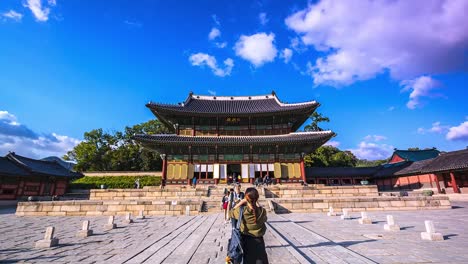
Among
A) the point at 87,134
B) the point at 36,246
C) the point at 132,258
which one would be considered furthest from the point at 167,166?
the point at 87,134

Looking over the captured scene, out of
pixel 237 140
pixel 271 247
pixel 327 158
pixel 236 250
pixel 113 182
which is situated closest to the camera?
pixel 236 250

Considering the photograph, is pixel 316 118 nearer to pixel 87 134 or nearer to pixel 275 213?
pixel 275 213

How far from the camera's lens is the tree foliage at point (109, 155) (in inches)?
1668

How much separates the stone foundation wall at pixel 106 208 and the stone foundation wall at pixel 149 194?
4300 millimetres

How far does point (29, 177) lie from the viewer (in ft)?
89.6

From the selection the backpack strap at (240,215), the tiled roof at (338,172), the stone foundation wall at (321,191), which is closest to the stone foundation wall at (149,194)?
the stone foundation wall at (321,191)

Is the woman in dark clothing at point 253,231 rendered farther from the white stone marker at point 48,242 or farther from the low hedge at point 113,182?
the low hedge at point 113,182

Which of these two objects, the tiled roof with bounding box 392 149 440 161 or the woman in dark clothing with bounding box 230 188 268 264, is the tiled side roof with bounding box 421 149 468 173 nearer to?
the tiled roof with bounding box 392 149 440 161

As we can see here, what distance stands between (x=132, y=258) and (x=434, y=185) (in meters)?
32.8

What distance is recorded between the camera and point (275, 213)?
13.9 meters

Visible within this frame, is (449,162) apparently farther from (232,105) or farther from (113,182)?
(113,182)

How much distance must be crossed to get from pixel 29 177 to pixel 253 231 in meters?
34.9

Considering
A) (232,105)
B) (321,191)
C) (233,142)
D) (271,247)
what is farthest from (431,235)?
(232,105)

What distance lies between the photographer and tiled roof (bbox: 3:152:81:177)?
88.3 ft
